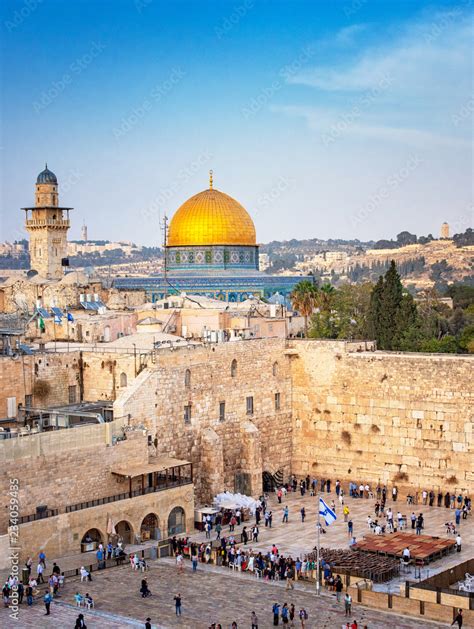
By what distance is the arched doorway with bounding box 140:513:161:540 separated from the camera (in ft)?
89.8

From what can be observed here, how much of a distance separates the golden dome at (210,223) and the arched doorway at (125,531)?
25.3 meters

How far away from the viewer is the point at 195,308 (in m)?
39.7

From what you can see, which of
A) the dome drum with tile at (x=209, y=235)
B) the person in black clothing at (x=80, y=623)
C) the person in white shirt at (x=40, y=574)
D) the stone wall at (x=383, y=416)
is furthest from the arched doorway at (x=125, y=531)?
the dome drum with tile at (x=209, y=235)

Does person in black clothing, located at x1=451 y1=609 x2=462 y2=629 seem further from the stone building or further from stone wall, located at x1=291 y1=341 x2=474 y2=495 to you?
stone wall, located at x1=291 y1=341 x2=474 y2=495

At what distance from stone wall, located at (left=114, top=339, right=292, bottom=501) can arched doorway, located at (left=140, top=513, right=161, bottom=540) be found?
271 cm

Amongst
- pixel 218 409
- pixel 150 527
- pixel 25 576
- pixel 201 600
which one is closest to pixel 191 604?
pixel 201 600

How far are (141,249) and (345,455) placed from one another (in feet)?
515

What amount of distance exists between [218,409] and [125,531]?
21.1 ft

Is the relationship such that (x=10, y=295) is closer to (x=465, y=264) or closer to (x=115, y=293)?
(x=115, y=293)

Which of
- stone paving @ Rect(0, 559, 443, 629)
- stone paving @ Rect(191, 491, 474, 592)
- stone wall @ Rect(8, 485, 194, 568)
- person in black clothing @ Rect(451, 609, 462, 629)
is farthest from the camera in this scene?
stone paving @ Rect(191, 491, 474, 592)

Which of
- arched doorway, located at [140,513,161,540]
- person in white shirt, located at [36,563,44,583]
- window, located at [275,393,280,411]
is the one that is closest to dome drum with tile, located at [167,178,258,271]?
window, located at [275,393,280,411]

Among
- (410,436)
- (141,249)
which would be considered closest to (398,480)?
(410,436)

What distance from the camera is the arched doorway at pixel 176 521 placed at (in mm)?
27938

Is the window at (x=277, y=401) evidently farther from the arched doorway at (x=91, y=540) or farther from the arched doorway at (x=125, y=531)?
the arched doorway at (x=91, y=540)
